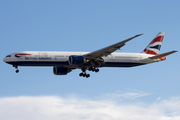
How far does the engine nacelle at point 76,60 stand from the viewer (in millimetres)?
50528

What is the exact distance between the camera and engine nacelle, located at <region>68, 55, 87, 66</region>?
5053 centimetres

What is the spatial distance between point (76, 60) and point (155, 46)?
18.9 metres

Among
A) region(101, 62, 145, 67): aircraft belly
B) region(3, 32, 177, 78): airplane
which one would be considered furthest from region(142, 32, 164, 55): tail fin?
region(101, 62, 145, 67): aircraft belly

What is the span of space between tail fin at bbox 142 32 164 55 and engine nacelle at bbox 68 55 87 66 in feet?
50.3

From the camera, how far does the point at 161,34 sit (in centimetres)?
6362

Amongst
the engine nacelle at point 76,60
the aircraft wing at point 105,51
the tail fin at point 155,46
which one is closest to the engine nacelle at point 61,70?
the engine nacelle at point 76,60

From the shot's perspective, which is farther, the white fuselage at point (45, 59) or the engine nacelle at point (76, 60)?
the white fuselage at point (45, 59)

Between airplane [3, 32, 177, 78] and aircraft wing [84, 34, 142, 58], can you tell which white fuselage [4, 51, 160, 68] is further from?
aircraft wing [84, 34, 142, 58]

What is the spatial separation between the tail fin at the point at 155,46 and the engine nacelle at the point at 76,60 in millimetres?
15324

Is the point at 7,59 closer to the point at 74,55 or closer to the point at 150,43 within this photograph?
the point at 74,55

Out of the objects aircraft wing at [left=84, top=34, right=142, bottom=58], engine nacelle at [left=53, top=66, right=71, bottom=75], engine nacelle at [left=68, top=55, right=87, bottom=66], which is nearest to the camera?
aircraft wing at [left=84, top=34, right=142, bottom=58]

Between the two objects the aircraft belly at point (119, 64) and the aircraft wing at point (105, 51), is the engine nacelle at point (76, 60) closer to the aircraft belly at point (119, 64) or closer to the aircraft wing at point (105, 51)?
the aircraft wing at point (105, 51)

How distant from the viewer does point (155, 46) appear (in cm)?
6194

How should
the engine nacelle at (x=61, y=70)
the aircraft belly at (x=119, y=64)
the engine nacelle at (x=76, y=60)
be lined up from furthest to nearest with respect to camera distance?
the engine nacelle at (x=61, y=70), the aircraft belly at (x=119, y=64), the engine nacelle at (x=76, y=60)
